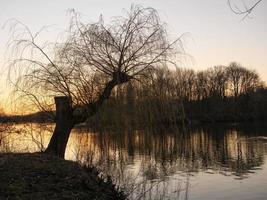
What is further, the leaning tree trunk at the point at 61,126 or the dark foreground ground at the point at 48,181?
the leaning tree trunk at the point at 61,126

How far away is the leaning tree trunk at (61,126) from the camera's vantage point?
10531 millimetres

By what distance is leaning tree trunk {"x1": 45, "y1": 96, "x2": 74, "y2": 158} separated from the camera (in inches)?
415

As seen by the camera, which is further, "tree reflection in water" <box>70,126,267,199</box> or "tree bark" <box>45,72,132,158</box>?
"tree reflection in water" <box>70,126,267,199</box>

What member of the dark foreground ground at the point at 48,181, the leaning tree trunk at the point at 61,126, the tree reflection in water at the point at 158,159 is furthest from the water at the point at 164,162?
the dark foreground ground at the point at 48,181

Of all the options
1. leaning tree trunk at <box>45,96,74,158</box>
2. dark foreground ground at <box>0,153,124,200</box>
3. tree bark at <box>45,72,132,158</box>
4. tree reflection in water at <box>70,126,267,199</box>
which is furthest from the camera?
tree reflection in water at <box>70,126,267,199</box>

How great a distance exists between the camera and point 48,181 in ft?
26.0

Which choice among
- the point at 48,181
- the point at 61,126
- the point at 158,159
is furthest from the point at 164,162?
the point at 48,181

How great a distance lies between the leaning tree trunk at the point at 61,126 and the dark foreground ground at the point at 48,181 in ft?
3.89

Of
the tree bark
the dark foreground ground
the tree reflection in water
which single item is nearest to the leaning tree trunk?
the tree bark

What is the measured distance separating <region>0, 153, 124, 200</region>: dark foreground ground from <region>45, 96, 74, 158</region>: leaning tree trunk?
119cm

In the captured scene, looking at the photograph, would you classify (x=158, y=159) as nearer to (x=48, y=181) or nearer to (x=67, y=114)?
(x=67, y=114)

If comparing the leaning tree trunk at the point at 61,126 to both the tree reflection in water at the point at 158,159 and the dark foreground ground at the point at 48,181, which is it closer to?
the tree reflection in water at the point at 158,159

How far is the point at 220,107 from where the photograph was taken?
7544 cm

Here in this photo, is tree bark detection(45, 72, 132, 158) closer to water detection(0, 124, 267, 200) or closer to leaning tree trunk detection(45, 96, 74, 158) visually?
leaning tree trunk detection(45, 96, 74, 158)
